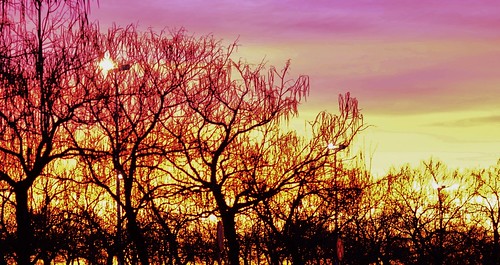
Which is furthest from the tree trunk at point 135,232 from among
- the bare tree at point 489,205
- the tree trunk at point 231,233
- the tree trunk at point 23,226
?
the bare tree at point 489,205

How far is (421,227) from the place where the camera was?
301 feet

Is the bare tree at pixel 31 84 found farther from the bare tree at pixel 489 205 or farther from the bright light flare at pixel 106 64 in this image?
the bare tree at pixel 489 205

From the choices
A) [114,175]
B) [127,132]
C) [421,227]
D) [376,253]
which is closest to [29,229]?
[127,132]

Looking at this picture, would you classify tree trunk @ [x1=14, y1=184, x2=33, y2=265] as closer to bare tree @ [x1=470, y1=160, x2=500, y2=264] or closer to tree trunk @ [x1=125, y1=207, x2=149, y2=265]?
tree trunk @ [x1=125, y1=207, x2=149, y2=265]

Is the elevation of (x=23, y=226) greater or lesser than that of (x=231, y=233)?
lesser

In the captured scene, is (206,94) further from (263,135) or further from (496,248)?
(496,248)

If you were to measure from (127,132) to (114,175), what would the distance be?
3733 mm

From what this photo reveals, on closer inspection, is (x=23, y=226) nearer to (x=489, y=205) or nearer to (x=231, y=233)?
(x=231, y=233)

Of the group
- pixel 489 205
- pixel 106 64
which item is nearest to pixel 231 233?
pixel 106 64

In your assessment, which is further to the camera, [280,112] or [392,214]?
[392,214]

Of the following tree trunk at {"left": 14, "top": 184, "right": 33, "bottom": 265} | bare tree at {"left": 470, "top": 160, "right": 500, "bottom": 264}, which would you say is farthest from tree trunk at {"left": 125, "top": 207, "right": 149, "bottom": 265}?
bare tree at {"left": 470, "top": 160, "right": 500, "bottom": 264}

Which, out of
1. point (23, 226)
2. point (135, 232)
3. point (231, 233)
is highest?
point (231, 233)

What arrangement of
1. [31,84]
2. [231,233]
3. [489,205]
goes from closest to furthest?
[31,84] < [231,233] < [489,205]

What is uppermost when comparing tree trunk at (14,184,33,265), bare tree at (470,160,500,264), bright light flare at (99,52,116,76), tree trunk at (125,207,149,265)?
bare tree at (470,160,500,264)
